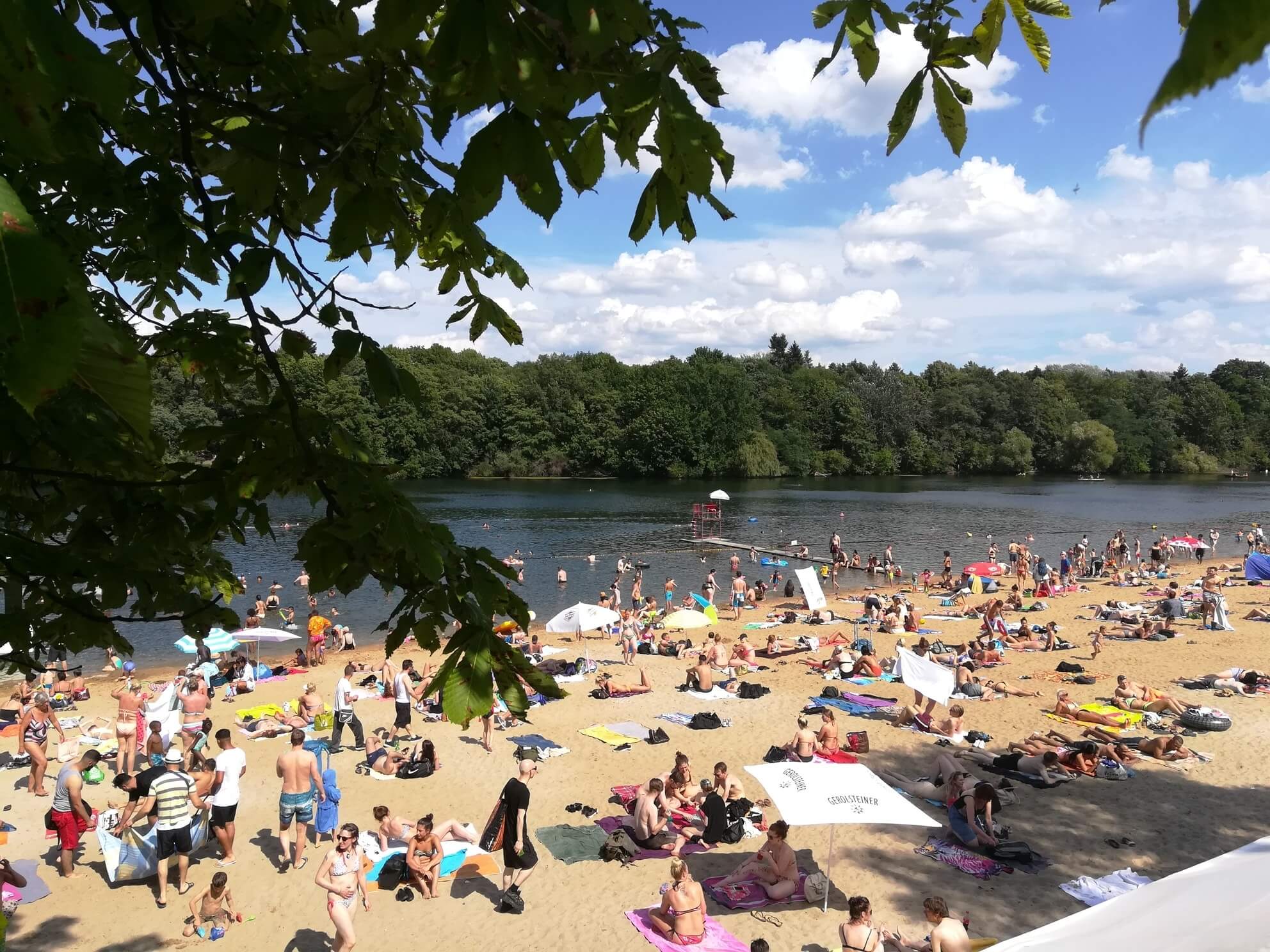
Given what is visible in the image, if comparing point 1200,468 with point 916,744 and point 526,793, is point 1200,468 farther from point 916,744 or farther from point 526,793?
point 526,793

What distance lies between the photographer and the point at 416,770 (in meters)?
13.1

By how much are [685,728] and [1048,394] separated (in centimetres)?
10484

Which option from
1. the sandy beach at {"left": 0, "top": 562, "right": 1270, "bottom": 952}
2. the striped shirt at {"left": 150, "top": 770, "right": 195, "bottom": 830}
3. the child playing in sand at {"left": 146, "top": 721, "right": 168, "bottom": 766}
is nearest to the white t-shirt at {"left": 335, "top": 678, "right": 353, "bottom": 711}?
the sandy beach at {"left": 0, "top": 562, "right": 1270, "bottom": 952}

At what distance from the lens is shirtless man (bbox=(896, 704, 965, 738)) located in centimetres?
1436

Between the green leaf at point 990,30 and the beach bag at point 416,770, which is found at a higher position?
the green leaf at point 990,30

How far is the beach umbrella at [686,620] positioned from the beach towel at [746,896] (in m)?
10.8

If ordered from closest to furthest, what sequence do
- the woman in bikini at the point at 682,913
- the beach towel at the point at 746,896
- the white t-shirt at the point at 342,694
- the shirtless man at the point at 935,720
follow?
the woman in bikini at the point at 682,913 → the beach towel at the point at 746,896 → the white t-shirt at the point at 342,694 → the shirtless man at the point at 935,720

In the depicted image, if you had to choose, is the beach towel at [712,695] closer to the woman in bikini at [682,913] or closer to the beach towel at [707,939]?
the beach towel at [707,939]

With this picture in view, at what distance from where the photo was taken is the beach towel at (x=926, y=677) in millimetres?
13625

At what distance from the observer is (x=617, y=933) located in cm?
881

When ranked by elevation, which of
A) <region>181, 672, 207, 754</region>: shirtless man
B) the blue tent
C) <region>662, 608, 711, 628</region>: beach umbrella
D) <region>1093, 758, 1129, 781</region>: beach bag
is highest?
the blue tent

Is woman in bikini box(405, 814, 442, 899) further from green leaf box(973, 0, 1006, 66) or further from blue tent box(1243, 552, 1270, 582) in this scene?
blue tent box(1243, 552, 1270, 582)

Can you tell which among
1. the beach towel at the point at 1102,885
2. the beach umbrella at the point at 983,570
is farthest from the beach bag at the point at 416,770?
the beach umbrella at the point at 983,570

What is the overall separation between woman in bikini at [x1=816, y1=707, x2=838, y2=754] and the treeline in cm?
5739
